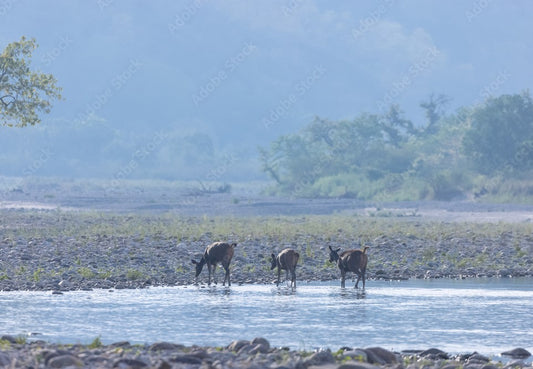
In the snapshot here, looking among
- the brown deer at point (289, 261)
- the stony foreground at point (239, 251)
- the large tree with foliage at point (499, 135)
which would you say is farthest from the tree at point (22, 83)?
the large tree with foliage at point (499, 135)

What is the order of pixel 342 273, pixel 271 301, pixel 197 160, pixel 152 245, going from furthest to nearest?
pixel 197 160, pixel 152 245, pixel 342 273, pixel 271 301

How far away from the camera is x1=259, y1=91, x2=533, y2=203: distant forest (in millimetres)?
72125

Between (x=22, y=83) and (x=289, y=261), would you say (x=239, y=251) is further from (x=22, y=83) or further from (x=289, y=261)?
(x=22, y=83)

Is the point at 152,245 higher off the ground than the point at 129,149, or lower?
lower

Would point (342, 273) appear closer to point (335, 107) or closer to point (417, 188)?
point (417, 188)

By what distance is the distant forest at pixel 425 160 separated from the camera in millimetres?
72125

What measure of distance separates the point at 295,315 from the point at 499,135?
5788 centimetres

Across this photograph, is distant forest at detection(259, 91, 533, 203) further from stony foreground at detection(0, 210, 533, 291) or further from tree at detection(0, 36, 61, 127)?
tree at detection(0, 36, 61, 127)

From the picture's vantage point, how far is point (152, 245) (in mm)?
34812

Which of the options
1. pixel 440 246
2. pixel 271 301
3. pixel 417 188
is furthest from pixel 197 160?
pixel 271 301

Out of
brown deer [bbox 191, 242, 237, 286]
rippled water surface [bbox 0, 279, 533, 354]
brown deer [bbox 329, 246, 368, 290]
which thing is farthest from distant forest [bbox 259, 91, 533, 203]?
rippled water surface [bbox 0, 279, 533, 354]

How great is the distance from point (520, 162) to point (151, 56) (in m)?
126

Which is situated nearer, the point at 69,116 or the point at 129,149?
the point at 129,149

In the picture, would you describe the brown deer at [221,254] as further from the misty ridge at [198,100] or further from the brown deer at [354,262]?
the misty ridge at [198,100]
